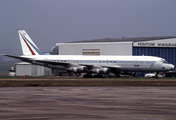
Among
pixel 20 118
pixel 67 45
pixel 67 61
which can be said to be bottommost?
pixel 20 118

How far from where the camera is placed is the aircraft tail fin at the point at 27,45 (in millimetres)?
65000

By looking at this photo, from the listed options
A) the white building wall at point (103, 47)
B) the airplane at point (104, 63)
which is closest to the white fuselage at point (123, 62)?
the airplane at point (104, 63)

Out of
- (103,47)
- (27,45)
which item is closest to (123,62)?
(27,45)

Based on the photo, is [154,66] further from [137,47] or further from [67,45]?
[67,45]

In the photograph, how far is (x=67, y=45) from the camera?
8606cm

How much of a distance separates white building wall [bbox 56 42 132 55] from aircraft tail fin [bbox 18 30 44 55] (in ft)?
64.7

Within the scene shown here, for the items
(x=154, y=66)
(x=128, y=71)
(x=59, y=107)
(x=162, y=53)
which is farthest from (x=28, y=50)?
(x=59, y=107)

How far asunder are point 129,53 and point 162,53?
948cm

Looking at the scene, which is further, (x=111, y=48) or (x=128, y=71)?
(x=111, y=48)

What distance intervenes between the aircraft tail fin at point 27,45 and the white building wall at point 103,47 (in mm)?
19725

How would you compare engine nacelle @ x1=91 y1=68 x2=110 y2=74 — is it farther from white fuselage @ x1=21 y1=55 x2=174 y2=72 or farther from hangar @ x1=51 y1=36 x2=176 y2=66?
hangar @ x1=51 y1=36 x2=176 y2=66

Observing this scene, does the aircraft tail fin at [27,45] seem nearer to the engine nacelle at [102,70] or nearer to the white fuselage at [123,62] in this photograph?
the white fuselage at [123,62]

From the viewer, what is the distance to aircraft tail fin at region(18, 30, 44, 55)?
213 ft

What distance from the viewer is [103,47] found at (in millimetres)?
82312
